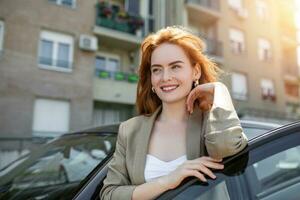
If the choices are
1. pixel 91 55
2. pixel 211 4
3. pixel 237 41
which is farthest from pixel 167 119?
pixel 237 41

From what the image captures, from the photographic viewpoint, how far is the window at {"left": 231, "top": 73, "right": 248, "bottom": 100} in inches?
823

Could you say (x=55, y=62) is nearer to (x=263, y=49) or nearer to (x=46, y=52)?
(x=46, y=52)

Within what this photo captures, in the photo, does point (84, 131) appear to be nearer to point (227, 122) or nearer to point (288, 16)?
point (227, 122)

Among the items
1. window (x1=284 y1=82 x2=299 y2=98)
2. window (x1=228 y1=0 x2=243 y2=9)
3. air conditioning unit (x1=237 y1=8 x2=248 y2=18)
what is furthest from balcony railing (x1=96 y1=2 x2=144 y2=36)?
window (x1=284 y1=82 x2=299 y2=98)

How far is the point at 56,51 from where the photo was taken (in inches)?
572

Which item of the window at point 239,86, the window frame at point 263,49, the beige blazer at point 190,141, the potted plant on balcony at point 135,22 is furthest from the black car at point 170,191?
the window frame at point 263,49

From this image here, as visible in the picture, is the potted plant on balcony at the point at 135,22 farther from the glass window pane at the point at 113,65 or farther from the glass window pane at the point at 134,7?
the glass window pane at the point at 113,65

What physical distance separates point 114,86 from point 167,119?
45.4 ft

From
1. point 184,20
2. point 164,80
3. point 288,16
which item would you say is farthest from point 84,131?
point 288,16

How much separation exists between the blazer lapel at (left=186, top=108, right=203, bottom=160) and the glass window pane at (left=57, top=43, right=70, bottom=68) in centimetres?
1323

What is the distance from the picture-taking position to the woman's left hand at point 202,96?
1851 millimetres

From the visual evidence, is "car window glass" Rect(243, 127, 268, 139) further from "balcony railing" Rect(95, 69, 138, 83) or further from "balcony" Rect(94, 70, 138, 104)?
"balcony railing" Rect(95, 69, 138, 83)

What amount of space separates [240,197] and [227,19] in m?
20.8

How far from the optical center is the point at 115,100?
15.7m
